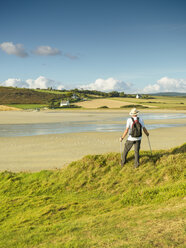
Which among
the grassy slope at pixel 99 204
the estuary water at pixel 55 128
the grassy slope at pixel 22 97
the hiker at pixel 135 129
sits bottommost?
the estuary water at pixel 55 128

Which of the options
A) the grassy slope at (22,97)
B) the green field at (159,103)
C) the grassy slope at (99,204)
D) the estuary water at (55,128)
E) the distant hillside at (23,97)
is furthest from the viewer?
the distant hillside at (23,97)

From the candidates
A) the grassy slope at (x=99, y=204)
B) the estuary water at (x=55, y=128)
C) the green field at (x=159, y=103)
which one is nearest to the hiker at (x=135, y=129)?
the grassy slope at (x=99, y=204)

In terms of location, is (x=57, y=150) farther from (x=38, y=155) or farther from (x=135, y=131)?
(x=135, y=131)

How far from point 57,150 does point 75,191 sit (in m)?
10.4

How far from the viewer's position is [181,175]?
8719mm

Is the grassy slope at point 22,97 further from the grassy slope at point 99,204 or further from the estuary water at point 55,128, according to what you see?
the grassy slope at point 99,204

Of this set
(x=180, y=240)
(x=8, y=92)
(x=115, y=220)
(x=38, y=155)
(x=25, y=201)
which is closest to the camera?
(x=180, y=240)

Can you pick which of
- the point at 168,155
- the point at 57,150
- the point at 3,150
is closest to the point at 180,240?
the point at 168,155

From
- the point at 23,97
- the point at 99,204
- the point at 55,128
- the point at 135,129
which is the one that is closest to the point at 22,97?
the point at 23,97

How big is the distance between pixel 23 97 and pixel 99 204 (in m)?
150

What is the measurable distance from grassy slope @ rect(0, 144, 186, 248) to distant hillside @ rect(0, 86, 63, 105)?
434 feet

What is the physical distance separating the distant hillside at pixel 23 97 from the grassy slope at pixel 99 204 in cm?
13233

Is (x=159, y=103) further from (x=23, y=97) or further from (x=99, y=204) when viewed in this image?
(x=99, y=204)

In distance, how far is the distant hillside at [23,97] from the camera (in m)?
141
